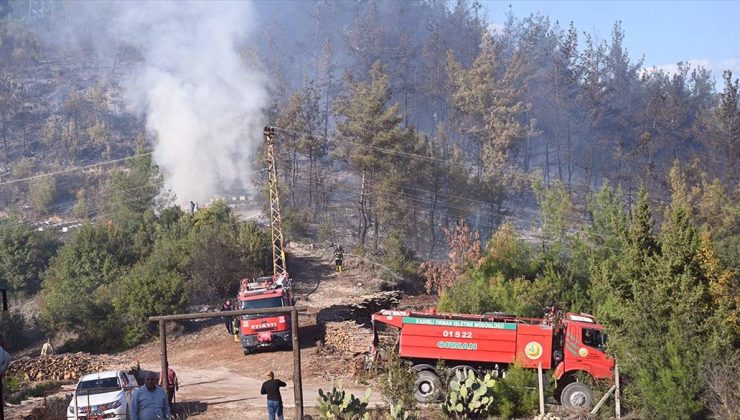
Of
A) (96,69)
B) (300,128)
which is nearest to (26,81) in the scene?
(96,69)

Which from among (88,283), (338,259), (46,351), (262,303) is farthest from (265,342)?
(88,283)

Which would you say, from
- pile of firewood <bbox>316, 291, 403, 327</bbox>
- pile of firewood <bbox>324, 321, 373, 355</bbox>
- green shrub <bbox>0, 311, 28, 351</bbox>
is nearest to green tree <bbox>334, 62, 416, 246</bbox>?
pile of firewood <bbox>316, 291, 403, 327</bbox>

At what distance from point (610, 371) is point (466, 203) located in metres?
53.8

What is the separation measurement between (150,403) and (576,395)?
13710 mm

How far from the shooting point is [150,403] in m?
13.5

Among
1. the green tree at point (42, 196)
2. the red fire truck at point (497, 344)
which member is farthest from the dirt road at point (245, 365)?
the green tree at point (42, 196)

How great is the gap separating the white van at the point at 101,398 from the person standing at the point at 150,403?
22.9ft

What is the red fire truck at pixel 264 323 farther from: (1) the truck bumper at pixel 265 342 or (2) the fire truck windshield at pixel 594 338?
(2) the fire truck windshield at pixel 594 338

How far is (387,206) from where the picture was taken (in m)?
71.7

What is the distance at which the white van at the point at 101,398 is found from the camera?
20828 mm

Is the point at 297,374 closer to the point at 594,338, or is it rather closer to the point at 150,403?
the point at 150,403

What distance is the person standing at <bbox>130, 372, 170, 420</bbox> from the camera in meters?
13.5

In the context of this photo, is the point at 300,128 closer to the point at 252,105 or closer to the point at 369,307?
the point at 252,105

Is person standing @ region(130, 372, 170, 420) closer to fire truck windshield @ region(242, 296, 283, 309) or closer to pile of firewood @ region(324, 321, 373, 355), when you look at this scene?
pile of firewood @ region(324, 321, 373, 355)
